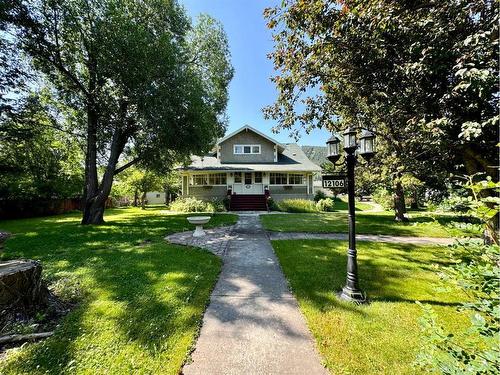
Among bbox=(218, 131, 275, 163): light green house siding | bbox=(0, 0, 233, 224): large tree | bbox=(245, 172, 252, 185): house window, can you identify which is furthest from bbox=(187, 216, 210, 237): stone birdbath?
bbox=(218, 131, 275, 163): light green house siding

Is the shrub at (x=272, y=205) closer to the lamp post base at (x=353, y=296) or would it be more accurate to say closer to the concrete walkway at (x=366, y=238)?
the concrete walkway at (x=366, y=238)

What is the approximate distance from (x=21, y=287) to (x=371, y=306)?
5.26 meters

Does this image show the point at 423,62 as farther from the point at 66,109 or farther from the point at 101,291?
the point at 66,109

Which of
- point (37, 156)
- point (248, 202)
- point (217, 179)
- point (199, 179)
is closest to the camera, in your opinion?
point (37, 156)

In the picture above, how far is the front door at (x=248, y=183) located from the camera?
20.1 m

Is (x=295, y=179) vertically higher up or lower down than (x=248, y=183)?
higher up

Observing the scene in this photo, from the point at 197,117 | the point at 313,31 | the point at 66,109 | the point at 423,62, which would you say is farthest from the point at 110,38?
the point at 423,62

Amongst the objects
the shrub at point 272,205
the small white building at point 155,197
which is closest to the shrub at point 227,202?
the shrub at point 272,205

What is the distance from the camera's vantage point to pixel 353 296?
12.6ft

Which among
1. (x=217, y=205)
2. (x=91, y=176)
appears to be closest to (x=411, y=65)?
(x=91, y=176)

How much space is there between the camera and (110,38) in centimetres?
985

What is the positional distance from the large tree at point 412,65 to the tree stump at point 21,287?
21.1 ft

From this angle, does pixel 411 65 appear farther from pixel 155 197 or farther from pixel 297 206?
pixel 155 197

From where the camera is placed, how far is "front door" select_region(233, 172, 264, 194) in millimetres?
20125
